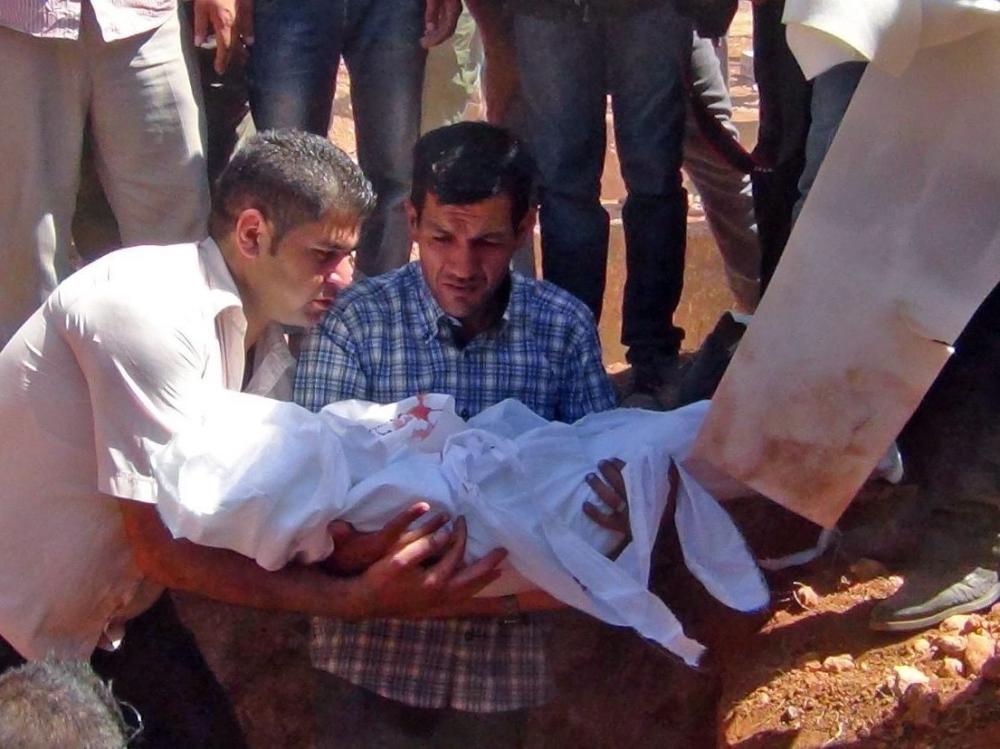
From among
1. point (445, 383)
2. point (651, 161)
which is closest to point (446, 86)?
point (651, 161)

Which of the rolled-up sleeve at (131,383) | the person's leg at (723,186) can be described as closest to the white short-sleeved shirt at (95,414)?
the rolled-up sleeve at (131,383)

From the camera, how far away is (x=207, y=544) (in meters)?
2.65

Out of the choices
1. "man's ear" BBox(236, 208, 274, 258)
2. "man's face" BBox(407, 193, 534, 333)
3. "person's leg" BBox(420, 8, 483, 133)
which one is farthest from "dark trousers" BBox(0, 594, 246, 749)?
"person's leg" BBox(420, 8, 483, 133)

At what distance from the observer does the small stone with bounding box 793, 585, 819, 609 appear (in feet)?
10.9

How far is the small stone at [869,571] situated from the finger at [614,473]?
767 millimetres

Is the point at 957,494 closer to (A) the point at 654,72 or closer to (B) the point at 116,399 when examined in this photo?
(A) the point at 654,72

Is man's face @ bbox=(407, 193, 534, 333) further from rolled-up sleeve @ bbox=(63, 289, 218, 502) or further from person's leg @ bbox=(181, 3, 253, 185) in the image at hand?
person's leg @ bbox=(181, 3, 253, 185)

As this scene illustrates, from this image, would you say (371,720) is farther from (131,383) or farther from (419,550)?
(131,383)

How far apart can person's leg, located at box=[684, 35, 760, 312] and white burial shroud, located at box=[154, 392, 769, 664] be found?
5.06ft

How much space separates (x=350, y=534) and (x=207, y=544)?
9.7 inches

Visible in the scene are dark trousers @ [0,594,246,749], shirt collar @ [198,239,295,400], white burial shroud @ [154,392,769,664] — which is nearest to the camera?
white burial shroud @ [154,392,769,664]

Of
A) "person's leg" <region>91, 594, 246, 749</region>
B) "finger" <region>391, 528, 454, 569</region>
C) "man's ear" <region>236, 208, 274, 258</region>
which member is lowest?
"person's leg" <region>91, 594, 246, 749</region>

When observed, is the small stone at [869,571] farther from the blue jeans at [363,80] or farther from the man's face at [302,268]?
the blue jeans at [363,80]

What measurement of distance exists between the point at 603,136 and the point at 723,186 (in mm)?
787
